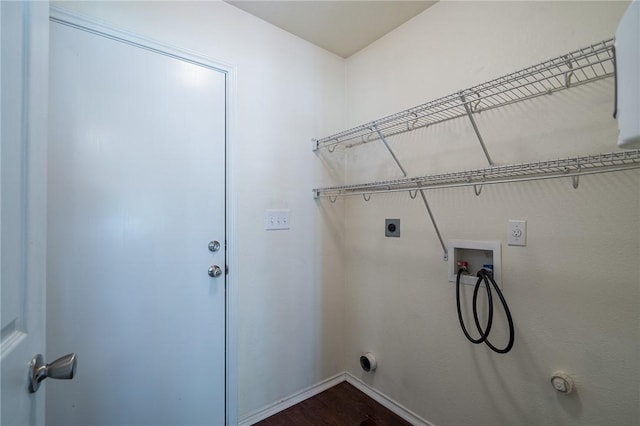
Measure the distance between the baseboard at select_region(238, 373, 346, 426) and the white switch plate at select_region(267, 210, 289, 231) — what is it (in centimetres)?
114

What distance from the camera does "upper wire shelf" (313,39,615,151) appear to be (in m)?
0.99

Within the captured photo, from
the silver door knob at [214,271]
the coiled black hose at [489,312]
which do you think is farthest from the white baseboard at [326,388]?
the silver door knob at [214,271]

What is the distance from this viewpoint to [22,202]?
1.96 feet

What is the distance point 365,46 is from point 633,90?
5.73ft

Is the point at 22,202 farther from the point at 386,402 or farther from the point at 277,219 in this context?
the point at 386,402

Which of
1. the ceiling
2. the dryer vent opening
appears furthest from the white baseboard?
the ceiling

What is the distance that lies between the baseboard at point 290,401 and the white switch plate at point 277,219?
1.14 meters

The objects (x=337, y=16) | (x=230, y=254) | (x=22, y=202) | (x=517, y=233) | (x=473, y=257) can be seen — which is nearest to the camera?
(x=22, y=202)

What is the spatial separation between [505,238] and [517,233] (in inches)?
2.3

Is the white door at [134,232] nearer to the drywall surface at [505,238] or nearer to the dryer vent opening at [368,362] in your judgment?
the dryer vent opening at [368,362]

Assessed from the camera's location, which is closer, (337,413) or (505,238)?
(505,238)

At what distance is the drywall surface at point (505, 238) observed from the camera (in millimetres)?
1078

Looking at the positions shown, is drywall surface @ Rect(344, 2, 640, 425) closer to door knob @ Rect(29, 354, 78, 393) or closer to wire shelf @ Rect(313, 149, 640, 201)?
wire shelf @ Rect(313, 149, 640, 201)

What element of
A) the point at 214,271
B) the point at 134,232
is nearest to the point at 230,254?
the point at 214,271
